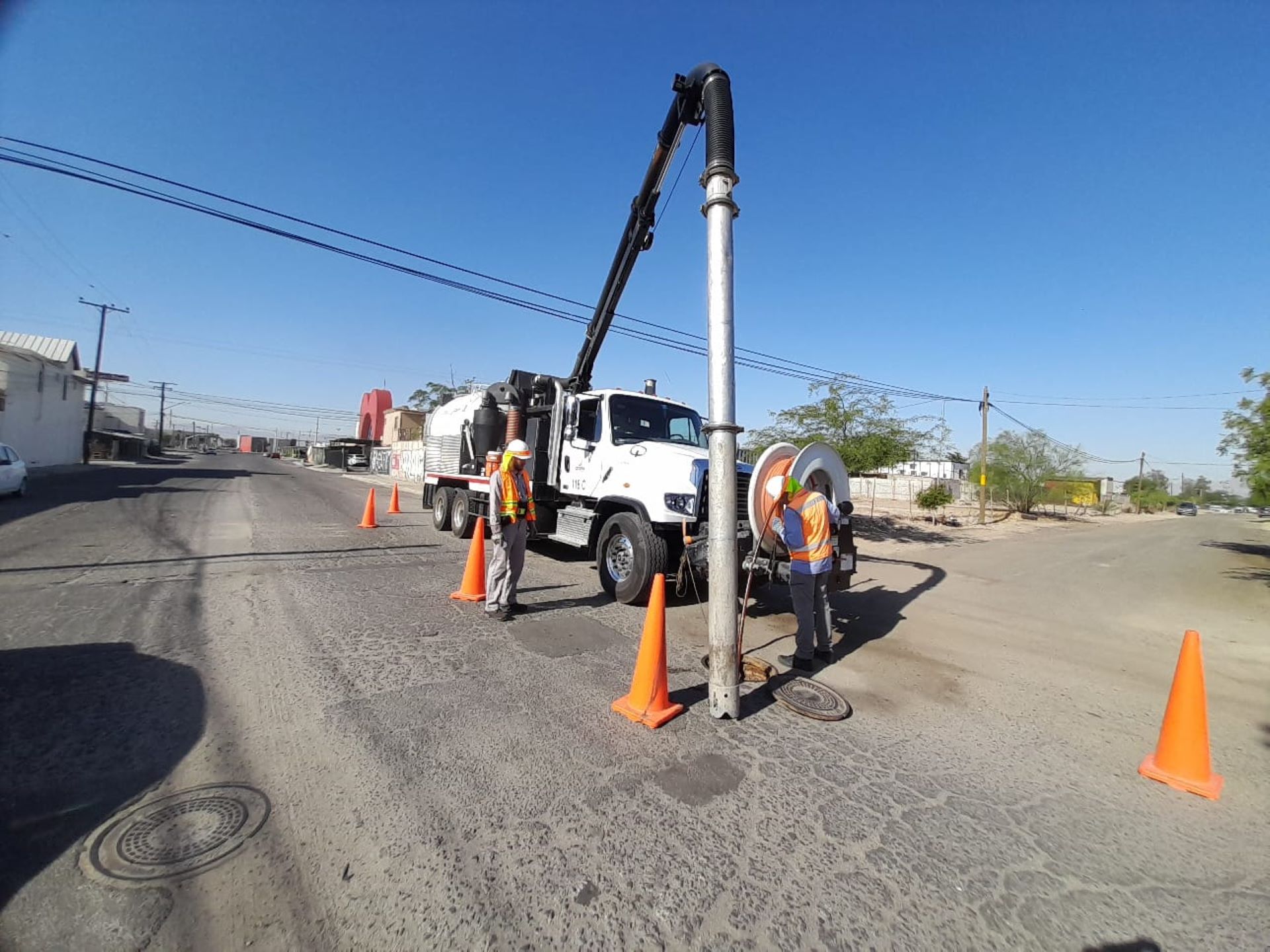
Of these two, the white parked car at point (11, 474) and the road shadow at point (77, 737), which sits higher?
the white parked car at point (11, 474)

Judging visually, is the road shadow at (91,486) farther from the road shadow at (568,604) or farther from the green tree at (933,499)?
the green tree at (933,499)

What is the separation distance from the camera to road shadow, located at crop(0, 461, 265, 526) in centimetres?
1273

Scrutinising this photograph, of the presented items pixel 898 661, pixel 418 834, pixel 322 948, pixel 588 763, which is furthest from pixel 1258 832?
pixel 322 948

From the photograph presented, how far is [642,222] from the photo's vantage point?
8.42 meters

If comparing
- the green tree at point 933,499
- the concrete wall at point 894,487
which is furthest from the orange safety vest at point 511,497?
the concrete wall at point 894,487

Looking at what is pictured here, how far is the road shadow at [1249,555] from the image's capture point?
12461 mm

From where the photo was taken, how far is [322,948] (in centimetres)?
178

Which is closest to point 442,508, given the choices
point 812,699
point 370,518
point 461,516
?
point 461,516

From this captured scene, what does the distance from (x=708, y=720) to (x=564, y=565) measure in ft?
17.9

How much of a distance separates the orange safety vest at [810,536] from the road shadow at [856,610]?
3.35 feet

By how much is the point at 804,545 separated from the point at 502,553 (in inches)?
118

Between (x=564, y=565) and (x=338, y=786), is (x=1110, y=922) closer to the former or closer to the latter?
(x=338, y=786)

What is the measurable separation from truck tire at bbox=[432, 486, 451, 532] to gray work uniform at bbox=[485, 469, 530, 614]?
6.23m

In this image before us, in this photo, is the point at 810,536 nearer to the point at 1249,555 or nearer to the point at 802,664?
the point at 802,664
